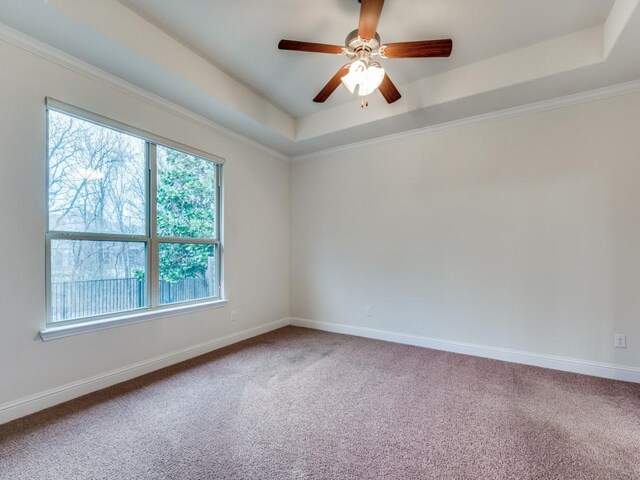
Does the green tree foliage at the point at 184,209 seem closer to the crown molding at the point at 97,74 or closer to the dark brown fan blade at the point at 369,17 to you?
the crown molding at the point at 97,74

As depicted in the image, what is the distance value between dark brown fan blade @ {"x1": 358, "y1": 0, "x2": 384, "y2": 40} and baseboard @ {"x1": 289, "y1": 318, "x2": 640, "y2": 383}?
3.14 meters

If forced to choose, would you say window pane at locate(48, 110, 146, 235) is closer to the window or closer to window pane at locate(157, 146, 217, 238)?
the window

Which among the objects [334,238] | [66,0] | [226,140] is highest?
[66,0]

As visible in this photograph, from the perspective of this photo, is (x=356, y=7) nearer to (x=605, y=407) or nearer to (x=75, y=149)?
(x=75, y=149)

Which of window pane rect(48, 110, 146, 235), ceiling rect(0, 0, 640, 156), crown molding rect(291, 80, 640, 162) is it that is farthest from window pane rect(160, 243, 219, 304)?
crown molding rect(291, 80, 640, 162)

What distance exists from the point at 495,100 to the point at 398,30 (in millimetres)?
1252

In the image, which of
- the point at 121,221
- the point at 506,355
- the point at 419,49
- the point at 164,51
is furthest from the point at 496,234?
the point at 121,221

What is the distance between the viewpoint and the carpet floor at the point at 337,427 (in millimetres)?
1589

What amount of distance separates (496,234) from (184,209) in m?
3.37

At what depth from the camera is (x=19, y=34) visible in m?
2.05

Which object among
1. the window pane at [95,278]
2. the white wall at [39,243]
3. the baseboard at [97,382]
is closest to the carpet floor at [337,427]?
the baseboard at [97,382]

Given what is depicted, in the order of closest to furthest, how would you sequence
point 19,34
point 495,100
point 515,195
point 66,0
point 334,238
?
point 66,0
point 19,34
point 495,100
point 515,195
point 334,238

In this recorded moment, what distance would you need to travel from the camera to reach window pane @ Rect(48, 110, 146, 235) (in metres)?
2.30

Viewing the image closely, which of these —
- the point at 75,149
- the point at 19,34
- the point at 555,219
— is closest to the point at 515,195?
the point at 555,219
